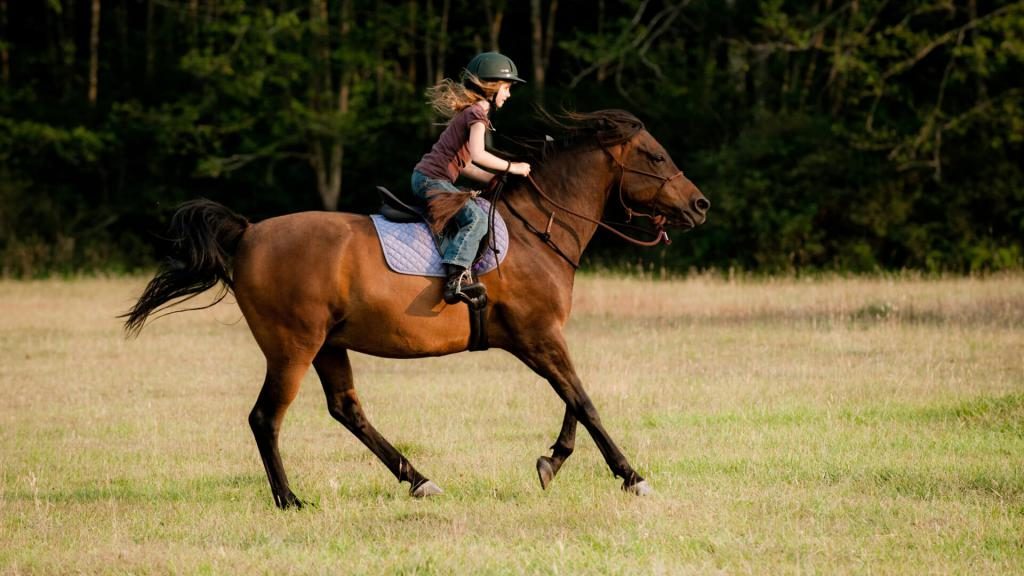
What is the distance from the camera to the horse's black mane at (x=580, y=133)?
8.77m

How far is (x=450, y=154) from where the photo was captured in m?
8.42

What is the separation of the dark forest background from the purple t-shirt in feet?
64.6

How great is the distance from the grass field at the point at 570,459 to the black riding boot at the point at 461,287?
124 cm

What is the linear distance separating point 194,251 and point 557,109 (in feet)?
89.0

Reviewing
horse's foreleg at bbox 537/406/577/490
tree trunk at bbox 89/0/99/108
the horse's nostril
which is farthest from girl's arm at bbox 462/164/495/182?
tree trunk at bbox 89/0/99/108

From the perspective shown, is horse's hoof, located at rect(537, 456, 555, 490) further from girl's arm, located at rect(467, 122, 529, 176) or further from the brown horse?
girl's arm, located at rect(467, 122, 529, 176)

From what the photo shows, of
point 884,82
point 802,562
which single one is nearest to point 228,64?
point 884,82

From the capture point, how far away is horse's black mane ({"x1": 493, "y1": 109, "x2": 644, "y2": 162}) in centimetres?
877

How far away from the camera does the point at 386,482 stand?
8.74 meters

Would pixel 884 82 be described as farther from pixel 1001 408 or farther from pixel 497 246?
pixel 497 246

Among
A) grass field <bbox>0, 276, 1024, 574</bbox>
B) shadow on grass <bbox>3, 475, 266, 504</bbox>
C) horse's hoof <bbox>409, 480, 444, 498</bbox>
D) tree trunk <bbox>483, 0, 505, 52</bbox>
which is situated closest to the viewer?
grass field <bbox>0, 276, 1024, 574</bbox>

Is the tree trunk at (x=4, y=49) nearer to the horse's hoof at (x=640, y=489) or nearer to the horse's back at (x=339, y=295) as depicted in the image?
the horse's back at (x=339, y=295)

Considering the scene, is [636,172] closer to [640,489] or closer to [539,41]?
[640,489]

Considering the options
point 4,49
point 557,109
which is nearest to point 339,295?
point 557,109
